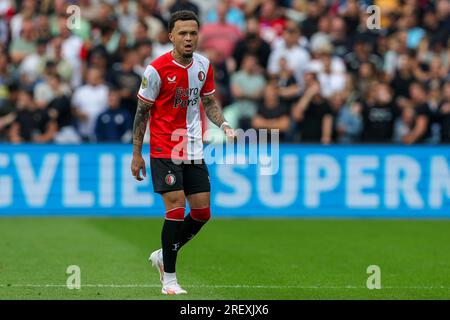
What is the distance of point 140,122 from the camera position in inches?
415

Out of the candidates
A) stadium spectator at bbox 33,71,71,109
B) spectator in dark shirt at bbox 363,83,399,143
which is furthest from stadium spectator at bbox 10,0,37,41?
→ spectator in dark shirt at bbox 363,83,399,143

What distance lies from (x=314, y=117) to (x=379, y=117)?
117cm

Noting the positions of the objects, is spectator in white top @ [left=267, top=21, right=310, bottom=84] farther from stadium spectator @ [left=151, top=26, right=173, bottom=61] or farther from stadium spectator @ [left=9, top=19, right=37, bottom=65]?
stadium spectator @ [left=9, top=19, right=37, bottom=65]

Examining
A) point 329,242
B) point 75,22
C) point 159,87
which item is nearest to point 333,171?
point 329,242

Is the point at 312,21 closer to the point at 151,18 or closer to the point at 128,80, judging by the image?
→ the point at 151,18

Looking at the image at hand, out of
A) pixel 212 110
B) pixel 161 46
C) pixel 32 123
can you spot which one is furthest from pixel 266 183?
pixel 212 110

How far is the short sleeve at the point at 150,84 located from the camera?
1038cm

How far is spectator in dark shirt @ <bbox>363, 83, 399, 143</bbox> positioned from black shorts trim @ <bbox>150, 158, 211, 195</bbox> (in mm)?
9889

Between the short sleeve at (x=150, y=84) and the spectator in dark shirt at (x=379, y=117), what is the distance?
33.6ft

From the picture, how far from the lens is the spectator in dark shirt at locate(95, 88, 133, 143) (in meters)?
19.9

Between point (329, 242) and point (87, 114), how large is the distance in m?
6.39

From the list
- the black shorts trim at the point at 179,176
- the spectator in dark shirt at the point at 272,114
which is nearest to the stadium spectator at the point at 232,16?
the spectator in dark shirt at the point at 272,114

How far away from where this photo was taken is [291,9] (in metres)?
23.5
